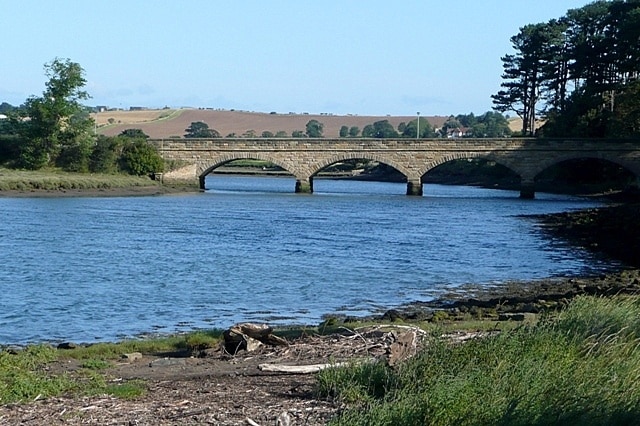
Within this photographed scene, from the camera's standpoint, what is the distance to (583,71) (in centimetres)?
9219

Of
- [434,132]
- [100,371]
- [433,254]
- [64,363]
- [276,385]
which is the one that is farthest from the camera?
[434,132]

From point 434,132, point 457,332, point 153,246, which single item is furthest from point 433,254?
point 434,132

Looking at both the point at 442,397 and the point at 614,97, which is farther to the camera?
the point at 614,97

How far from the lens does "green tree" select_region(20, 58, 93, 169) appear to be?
7481cm

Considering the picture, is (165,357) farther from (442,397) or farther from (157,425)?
(442,397)

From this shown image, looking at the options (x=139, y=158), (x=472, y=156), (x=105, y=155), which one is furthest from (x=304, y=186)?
(x=105, y=155)

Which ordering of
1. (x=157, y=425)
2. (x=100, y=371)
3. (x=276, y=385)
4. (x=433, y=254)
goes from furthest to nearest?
(x=433, y=254), (x=100, y=371), (x=276, y=385), (x=157, y=425)

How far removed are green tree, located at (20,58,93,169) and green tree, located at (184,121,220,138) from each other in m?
86.4

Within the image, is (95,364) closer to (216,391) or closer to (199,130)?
(216,391)

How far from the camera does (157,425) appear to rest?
31.4 feet

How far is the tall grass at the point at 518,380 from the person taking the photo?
880cm

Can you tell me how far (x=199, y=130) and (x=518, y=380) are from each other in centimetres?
16180

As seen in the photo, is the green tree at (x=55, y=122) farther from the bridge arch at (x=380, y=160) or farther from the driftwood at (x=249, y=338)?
the driftwood at (x=249, y=338)

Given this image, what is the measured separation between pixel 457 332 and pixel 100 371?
4741 millimetres
